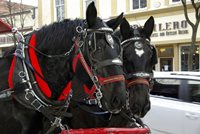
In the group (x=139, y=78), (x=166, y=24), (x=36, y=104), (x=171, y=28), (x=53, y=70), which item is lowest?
(x=36, y=104)

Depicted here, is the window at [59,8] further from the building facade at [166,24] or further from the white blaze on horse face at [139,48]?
the white blaze on horse face at [139,48]

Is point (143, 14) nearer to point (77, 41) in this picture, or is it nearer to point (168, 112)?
point (168, 112)

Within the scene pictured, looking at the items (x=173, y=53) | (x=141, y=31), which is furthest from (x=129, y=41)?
(x=173, y=53)

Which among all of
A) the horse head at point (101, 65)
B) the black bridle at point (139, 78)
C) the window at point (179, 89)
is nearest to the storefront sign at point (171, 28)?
the window at point (179, 89)

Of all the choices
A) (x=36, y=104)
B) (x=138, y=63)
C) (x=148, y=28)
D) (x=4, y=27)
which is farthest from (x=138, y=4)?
(x=36, y=104)

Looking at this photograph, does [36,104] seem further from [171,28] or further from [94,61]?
[171,28]

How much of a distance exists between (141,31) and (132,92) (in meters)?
1.02

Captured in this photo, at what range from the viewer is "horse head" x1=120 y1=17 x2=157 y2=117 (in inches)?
148

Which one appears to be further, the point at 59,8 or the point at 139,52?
the point at 59,8

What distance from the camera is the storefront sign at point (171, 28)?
1794cm

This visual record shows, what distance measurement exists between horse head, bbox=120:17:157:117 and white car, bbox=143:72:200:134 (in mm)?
1672

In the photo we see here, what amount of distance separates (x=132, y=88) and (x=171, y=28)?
15.0m

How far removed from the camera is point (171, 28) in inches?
725

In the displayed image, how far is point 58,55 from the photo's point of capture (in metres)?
3.02
